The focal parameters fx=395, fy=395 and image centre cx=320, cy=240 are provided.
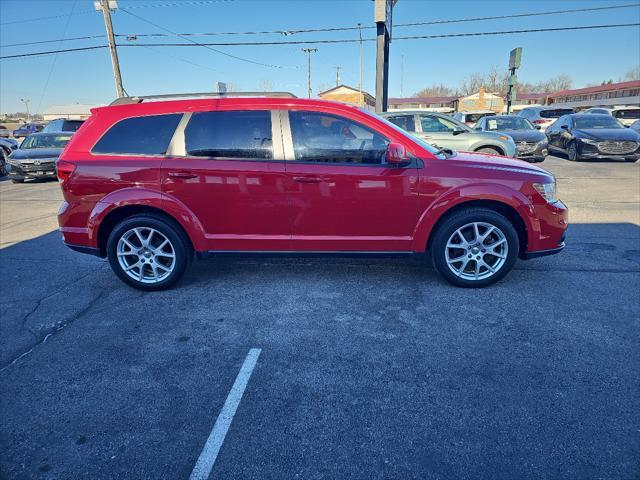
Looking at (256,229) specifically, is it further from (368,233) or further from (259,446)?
(259,446)

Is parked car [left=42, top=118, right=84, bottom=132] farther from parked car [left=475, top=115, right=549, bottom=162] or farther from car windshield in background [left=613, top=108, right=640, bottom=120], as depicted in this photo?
car windshield in background [left=613, top=108, right=640, bottom=120]

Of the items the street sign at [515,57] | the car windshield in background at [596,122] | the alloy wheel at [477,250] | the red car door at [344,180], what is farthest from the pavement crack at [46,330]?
the street sign at [515,57]

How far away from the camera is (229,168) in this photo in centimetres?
376

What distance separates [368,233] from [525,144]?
11103 mm

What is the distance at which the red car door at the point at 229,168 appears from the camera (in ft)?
12.4

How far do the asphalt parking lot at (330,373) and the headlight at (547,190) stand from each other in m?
0.88

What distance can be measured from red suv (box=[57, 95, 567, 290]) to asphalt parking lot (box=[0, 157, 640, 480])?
0.49m

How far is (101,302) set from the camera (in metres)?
3.91

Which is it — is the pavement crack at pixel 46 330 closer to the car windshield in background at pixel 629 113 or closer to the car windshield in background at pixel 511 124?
the car windshield in background at pixel 511 124

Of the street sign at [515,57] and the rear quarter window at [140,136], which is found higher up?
the street sign at [515,57]

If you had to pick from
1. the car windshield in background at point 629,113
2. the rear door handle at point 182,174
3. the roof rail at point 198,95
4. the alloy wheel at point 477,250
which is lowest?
the alloy wheel at point 477,250

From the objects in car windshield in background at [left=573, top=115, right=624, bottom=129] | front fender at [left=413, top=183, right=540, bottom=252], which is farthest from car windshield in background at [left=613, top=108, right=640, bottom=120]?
front fender at [left=413, top=183, right=540, bottom=252]

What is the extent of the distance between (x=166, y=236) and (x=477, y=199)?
10.1ft

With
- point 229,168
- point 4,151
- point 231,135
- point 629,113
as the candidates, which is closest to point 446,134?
point 231,135
